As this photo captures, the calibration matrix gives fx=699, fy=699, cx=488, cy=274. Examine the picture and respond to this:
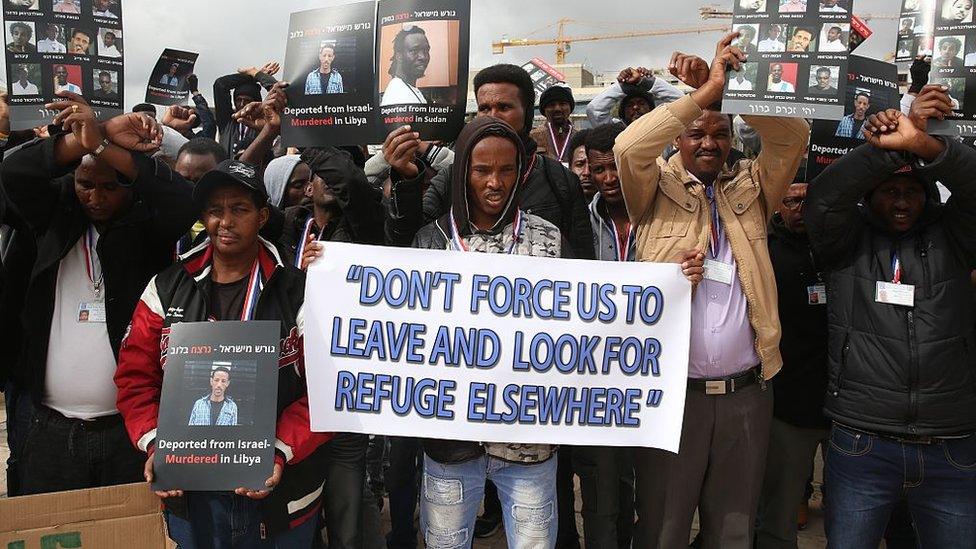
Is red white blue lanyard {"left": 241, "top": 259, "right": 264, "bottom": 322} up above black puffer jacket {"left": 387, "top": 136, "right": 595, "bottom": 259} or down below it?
below

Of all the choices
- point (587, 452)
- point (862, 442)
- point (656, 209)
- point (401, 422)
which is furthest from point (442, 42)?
point (862, 442)

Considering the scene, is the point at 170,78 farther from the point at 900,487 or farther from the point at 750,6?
the point at 900,487

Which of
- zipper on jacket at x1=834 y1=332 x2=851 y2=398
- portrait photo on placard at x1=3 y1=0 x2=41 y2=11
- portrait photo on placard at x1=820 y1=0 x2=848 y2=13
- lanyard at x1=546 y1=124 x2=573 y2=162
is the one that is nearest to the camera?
portrait photo on placard at x1=820 y1=0 x2=848 y2=13

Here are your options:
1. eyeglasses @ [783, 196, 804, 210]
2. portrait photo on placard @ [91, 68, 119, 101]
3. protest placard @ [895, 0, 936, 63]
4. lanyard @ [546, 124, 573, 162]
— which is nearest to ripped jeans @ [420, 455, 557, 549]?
eyeglasses @ [783, 196, 804, 210]

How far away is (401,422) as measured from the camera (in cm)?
295

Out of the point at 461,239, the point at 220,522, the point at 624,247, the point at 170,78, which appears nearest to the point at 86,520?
the point at 220,522

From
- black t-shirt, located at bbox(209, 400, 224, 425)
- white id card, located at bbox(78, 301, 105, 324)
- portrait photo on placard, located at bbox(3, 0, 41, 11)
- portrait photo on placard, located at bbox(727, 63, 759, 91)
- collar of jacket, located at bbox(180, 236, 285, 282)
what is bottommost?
black t-shirt, located at bbox(209, 400, 224, 425)

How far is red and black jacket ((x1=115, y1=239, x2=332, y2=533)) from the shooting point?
2744 millimetres

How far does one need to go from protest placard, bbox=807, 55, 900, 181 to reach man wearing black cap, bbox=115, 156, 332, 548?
9.84ft

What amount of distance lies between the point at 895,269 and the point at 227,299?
115 inches

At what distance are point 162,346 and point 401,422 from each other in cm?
99

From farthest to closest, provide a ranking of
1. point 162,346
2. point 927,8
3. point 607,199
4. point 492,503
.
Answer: point 492,503
point 607,199
point 927,8
point 162,346

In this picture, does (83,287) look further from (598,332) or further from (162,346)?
(598,332)

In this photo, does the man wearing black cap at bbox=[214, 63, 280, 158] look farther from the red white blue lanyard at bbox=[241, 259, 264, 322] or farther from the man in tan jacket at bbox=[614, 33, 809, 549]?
the man in tan jacket at bbox=[614, 33, 809, 549]
